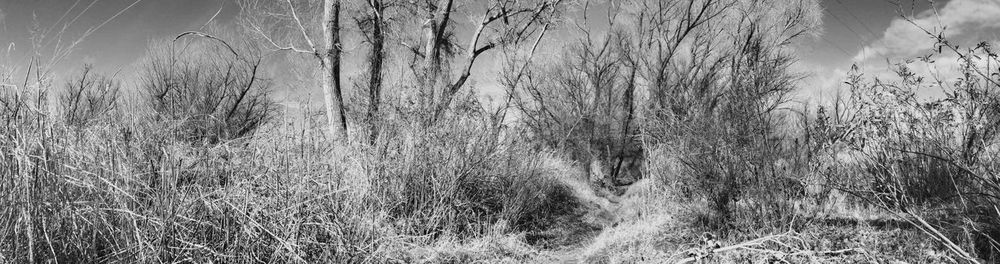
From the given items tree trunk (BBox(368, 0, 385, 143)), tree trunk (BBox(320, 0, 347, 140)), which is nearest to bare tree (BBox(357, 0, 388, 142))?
tree trunk (BBox(368, 0, 385, 143))

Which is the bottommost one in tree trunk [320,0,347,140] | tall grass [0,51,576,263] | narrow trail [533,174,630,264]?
narrow trail [533,174,630,264]

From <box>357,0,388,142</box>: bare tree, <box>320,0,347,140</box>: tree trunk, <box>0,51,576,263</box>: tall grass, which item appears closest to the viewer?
<box>0,51,576,263</box>: tall grass

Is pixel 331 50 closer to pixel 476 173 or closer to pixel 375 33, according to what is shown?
pixel 375 33

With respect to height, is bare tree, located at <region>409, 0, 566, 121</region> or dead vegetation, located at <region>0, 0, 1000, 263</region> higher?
bare tree, located at <region>409, 0, 566, 121</region>

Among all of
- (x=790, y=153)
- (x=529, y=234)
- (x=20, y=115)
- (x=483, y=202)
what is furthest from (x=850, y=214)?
(x=20, y=115)

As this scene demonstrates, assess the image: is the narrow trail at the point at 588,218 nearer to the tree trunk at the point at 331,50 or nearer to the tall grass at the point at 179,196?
the tall grass at the point at 179,196

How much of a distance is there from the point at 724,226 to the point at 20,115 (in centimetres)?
637

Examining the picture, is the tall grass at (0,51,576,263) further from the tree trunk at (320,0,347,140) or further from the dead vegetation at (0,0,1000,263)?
the tree trunk at (320,0,347,140)

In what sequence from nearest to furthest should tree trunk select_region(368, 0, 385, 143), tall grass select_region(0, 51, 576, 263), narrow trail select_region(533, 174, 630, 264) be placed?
tall grass select_region(0, 51, 576, 263), narrow trail select_region(533, 174, 630, 264), tree trunk select_region(368, 0, 385, 143)

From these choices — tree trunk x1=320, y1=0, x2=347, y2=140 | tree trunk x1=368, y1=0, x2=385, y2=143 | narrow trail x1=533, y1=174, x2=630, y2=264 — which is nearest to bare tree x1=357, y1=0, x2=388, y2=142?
tree trunk x1=368, y1=0, x2=385, y2=143

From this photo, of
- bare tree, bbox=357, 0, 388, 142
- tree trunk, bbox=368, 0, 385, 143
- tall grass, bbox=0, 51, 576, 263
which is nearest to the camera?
tall grass, bbox=0, 51, 576, 263

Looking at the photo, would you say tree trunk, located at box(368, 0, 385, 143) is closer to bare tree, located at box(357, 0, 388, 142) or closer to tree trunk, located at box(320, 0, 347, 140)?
bare tree, located at box(357, 0, 388, 142)

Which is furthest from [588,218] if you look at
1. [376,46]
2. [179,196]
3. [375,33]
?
[179,196]

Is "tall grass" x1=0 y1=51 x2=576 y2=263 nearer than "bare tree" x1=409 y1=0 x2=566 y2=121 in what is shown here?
Yes
